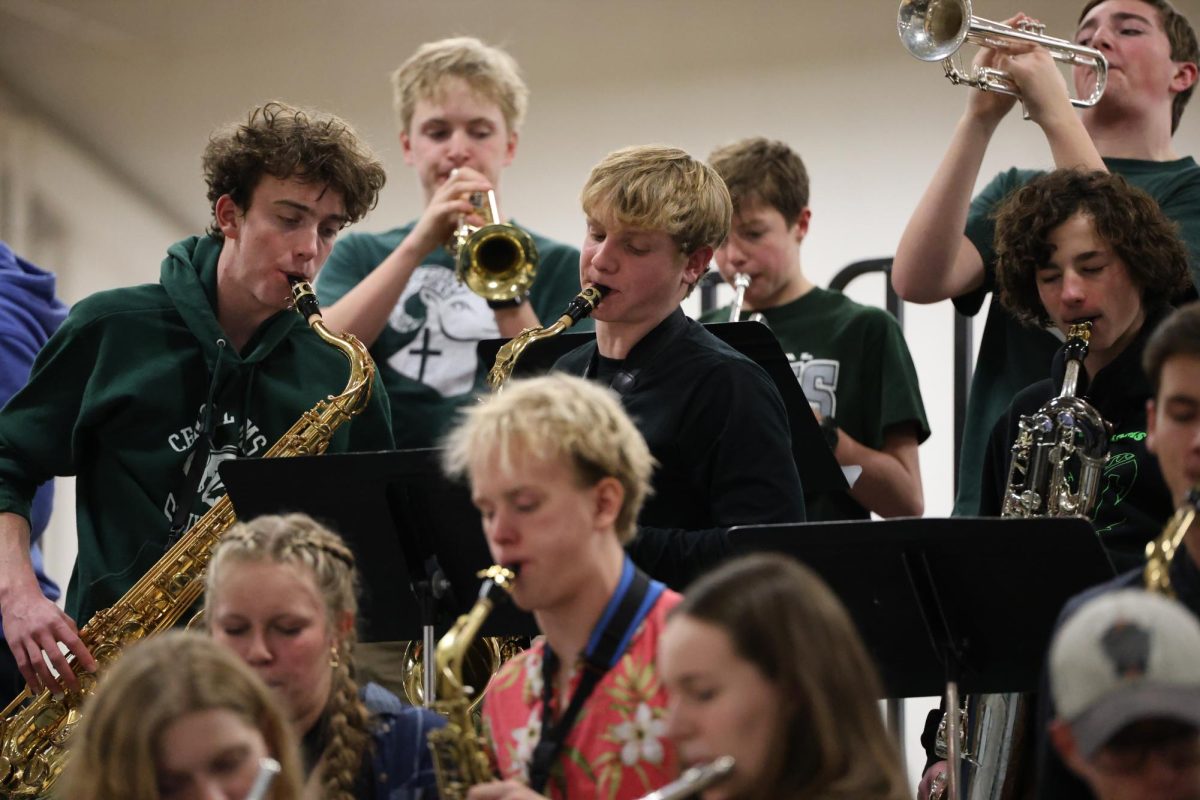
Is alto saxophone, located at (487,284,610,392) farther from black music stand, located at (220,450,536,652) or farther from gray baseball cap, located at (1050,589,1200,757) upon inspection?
gray baseball cap, located at (1050,589,1200,757)

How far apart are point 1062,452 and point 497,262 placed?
4.19 feet

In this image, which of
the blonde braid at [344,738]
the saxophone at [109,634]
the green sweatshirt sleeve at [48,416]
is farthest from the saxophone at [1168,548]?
the green sweatshirt sleeve at [48,416]

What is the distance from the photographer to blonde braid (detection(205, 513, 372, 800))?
7.54 feet

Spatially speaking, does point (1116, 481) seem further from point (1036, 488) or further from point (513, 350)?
point (513, 350)

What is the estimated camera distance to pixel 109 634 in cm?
321

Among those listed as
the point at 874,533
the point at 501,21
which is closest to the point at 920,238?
the point at 874,533

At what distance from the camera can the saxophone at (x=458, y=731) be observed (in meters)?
2.21

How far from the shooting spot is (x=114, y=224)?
22.0 feet

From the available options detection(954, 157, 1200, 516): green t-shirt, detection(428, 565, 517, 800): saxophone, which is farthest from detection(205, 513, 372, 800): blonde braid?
detection(954, 157, 1200, 516): green t-shirt

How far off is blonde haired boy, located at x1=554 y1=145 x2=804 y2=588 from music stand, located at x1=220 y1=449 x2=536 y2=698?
280mm

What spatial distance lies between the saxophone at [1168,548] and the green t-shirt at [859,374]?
1781 millimetres

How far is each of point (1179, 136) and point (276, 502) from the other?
11.9ft

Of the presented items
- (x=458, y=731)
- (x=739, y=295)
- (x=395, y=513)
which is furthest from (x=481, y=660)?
(x=739, y=295)

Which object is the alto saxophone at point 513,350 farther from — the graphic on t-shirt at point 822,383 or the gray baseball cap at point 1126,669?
the gray baseball cap at point 1126,669
